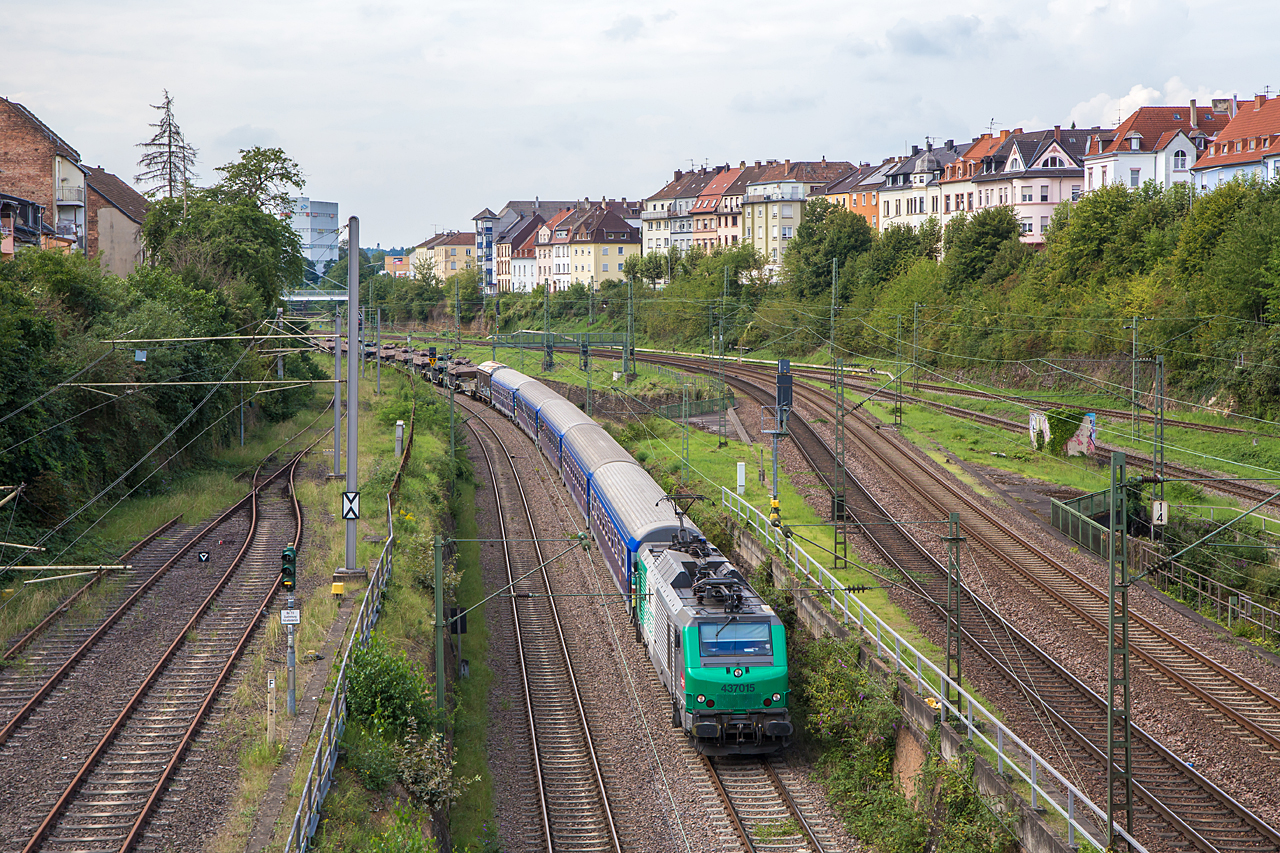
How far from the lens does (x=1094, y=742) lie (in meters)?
18.7

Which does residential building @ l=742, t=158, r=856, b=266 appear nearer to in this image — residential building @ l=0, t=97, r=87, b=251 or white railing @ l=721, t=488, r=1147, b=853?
residential building @ l=0, t=97, r=87, b=251

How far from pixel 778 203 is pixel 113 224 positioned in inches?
2824

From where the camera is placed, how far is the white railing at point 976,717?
46.9 ft

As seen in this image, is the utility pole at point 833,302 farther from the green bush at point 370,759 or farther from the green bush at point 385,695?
the green bush at point 370,759

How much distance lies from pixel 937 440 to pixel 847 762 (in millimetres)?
26020

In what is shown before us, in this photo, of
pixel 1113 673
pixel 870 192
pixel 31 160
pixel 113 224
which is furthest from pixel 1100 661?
pixel 870 192

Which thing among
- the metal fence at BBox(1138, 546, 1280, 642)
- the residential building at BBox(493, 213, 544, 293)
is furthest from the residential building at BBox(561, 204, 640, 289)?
the metal fence at BBox(1138, 546, 1280, 642)

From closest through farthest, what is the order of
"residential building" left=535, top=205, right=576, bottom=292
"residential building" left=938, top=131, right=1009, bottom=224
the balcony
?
the balcony < "residential building" left=938, top=131, right=1009, bottom=224 < "residential building" left=535, top=205, right=576, bottom=292

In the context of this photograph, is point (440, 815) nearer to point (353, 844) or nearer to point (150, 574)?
point (353, 844)

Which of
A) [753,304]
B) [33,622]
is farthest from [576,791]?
[753,304]

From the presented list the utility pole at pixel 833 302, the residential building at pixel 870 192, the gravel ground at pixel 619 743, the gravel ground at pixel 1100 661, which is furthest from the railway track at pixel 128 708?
the residential building at pixel 870 192

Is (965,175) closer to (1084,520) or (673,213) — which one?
(673,213)

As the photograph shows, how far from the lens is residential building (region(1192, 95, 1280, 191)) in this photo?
6444 centimetres

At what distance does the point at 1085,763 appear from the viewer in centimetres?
1797
